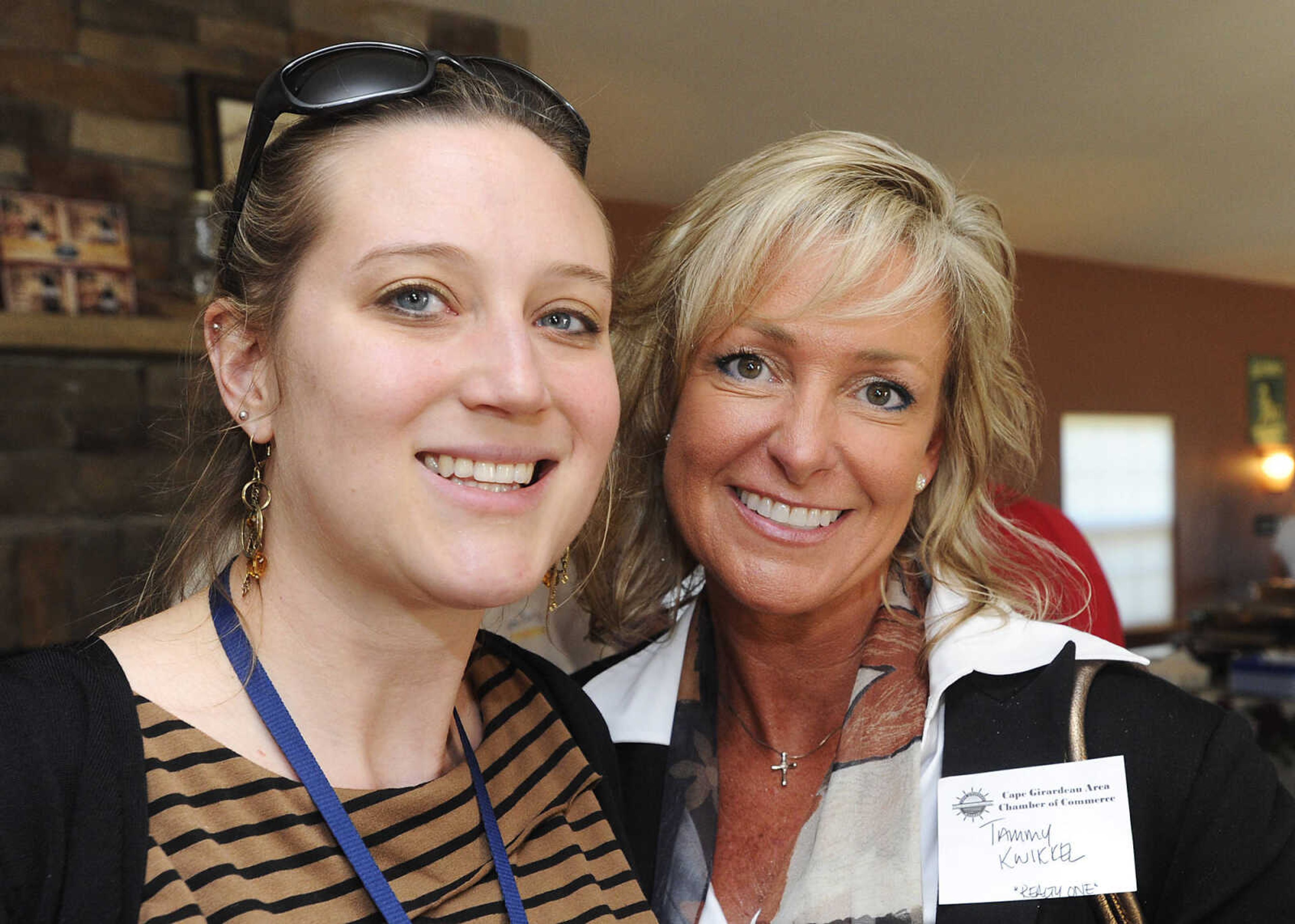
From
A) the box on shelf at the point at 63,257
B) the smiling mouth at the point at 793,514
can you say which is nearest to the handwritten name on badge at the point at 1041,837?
the smiling mouth at the point at 793,514

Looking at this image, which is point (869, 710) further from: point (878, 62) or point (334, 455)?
point (878, 62)

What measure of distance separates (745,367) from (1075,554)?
0.76m

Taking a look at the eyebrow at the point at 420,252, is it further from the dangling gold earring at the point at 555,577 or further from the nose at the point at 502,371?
the dangling gold earring at the point at 555,577

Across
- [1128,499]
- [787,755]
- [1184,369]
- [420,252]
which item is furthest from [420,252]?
[1184,369]

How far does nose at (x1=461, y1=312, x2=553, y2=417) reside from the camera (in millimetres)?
921

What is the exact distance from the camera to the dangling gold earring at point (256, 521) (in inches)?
40.8

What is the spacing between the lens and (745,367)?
1479 millimetres

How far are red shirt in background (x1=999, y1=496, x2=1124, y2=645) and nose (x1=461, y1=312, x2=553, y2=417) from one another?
1.04m

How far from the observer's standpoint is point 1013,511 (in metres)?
1.84

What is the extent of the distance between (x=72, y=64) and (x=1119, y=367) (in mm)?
8792

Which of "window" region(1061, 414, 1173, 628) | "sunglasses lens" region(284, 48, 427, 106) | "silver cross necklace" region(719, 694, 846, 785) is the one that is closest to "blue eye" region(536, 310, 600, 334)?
"sunglasses lens" region(284, 48, 427, 106)

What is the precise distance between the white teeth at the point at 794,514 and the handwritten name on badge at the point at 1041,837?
37 cm

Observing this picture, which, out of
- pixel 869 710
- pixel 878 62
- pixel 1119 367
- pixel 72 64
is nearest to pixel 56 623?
pixel 72 64

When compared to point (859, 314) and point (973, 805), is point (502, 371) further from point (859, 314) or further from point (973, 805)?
point (973, 805)
